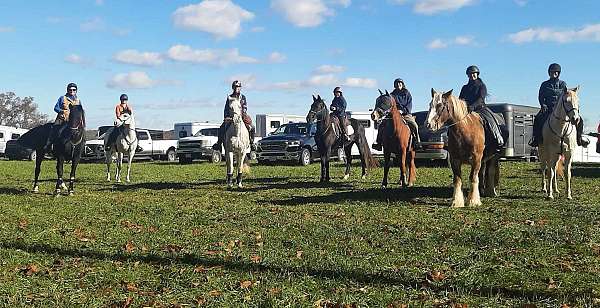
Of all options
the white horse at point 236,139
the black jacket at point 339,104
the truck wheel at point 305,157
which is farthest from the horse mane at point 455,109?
the truck wheel at point 305,157

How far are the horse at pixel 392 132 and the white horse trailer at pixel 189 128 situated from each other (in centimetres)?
2634

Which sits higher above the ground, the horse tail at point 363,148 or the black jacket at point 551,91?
the black jacket at point 551,91

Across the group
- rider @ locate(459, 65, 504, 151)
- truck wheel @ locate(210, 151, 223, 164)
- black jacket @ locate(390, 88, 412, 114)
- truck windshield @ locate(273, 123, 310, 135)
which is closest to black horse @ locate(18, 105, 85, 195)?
black jacket @ locate(390, 88, 412, 114)

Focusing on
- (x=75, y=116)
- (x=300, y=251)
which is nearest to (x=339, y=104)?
(x=75, y=116)

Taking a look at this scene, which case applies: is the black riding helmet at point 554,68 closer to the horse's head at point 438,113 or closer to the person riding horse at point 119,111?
the horse's head at point 438,113

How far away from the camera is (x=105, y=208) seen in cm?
1145

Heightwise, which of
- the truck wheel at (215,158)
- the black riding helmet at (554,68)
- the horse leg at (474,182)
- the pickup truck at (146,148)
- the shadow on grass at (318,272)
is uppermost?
the black riding helmet at (554,68)

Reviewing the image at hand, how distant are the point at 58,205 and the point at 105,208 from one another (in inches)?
46.1

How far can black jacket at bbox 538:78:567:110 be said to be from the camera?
40.7 ft

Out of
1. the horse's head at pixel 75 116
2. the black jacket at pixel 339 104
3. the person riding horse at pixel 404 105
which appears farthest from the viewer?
the black jacket at pixel 339 104

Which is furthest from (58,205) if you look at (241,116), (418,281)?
(418,281)

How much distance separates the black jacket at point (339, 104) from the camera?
17.8 meters

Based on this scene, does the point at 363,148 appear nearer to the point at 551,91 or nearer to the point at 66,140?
the point at 551,91

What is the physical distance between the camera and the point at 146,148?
36250 millimetres
